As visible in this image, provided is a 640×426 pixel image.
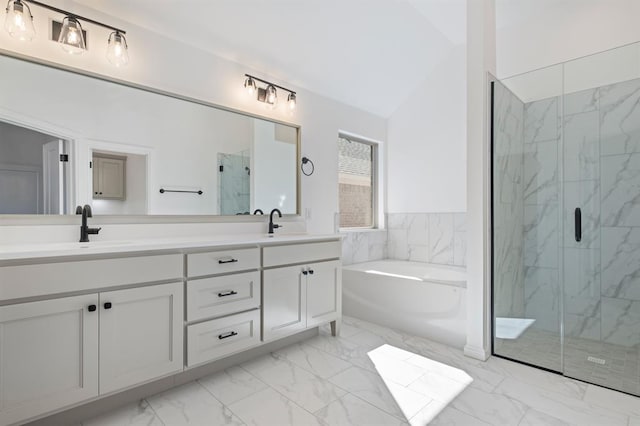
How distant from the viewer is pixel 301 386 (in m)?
1.92

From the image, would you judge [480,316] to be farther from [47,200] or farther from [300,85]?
[47,200]

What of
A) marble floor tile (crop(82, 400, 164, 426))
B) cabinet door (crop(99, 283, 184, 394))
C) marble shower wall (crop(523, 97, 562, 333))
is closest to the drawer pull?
cabinet door (crop(99, 283, 184, 394))

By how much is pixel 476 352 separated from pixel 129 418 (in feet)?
Answer: 6.90

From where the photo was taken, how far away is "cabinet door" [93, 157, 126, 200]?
1.99m

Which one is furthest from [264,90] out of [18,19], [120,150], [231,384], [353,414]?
[353,414]

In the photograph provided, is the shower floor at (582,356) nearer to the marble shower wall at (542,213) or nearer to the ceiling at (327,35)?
the marble shower wall at (542,213)

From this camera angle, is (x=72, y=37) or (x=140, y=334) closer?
(x=140, y=334)

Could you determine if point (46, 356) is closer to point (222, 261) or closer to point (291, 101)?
point (222, 261)

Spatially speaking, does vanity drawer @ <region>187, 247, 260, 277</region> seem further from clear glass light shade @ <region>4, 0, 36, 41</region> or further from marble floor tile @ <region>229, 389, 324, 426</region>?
clear glass light shade @ <region>4, 0, 36, 41</region>

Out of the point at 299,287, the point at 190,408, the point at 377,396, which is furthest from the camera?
the point at 299,287

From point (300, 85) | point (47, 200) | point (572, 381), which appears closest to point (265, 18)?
point (300, 85)

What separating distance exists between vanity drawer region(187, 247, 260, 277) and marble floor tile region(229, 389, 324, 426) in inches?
27.8

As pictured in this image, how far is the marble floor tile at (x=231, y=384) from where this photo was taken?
1.81m

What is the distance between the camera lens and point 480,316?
2.31 m
